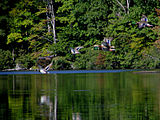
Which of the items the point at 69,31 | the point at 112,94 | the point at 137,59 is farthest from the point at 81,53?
the point at 112,94

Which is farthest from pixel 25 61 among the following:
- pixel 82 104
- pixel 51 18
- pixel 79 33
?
pixel 82 104

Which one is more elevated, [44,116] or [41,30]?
[41,30]

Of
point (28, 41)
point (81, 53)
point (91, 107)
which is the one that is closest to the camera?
point (91, 107)

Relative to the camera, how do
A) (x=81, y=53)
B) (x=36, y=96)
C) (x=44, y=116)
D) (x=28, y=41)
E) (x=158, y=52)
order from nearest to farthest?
1. (x=44, y=116)
2. (x=36, y=96)
3. (x=158, y=52)
4. (x=81, y=53)
5. (x=28, y=41)

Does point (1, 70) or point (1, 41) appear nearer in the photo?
point (1, 70)

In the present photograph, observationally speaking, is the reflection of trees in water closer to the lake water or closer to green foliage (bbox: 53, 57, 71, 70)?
the lake water

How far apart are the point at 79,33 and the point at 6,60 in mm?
7292

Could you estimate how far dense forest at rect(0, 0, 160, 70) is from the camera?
5397 centimetres

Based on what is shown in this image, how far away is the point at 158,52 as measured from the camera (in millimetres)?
52812

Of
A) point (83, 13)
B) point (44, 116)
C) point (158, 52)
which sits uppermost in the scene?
point (83, 13)

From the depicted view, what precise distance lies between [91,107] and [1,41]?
42659 millimetres

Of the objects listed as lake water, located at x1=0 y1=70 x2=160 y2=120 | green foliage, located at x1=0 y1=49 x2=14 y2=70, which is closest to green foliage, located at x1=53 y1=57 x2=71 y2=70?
green foliage, located at x1=0 y1=49 x2=14 y2=70

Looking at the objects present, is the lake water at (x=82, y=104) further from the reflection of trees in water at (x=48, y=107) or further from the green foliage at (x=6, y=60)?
the green foliage at (x=6, y=60)

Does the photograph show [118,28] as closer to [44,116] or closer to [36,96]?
[36,96]
